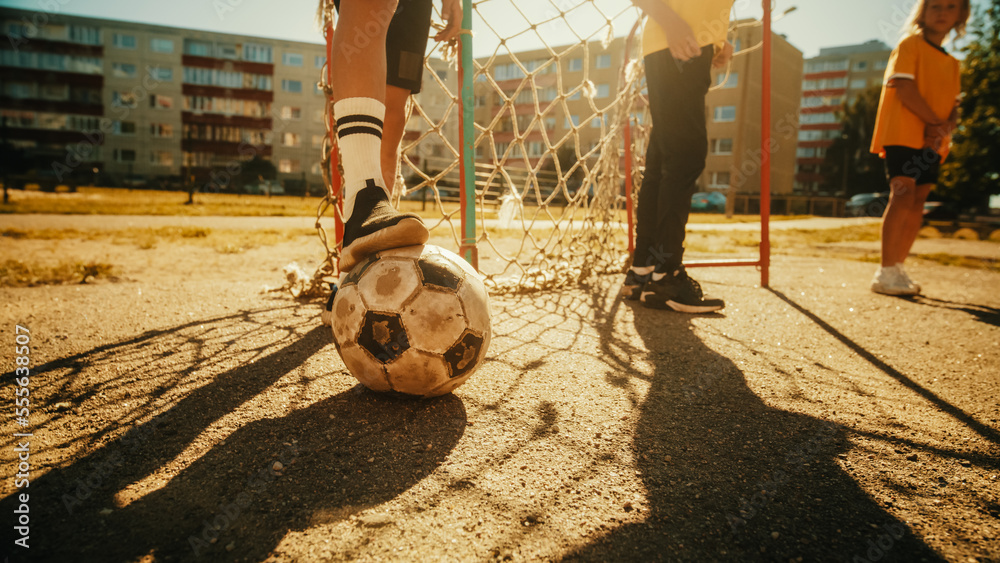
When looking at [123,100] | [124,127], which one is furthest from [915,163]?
[123,100]

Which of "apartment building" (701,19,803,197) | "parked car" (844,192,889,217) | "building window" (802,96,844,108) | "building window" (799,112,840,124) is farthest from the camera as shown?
"building window" (802,96,844,108)

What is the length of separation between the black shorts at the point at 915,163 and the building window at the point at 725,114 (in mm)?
32643

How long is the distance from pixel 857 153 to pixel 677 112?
40421mm

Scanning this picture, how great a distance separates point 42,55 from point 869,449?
163 feet

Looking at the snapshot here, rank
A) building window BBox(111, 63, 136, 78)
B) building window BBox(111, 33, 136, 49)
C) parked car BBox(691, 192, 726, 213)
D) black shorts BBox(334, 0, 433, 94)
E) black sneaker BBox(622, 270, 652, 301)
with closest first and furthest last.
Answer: black shorts BBox(334, 0, 433, 94) < black sneaker BBox(622, 270, 652, 301) < parked car BBox(691, 192, 726, 213) < building window BBox(111, 33, 136, 49) < building window BBox(111, 63, 136, 78)

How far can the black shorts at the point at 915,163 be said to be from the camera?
305cm

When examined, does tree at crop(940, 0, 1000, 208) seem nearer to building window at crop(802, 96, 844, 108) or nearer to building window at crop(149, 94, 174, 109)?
building window at crop(802, 96, 844, 108)

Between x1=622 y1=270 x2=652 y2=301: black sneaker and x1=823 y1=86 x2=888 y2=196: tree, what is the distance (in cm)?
3749

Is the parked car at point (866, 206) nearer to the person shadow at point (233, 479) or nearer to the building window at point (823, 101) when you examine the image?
the person shadow at point (233, 479)

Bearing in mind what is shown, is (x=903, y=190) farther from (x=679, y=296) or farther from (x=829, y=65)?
(x=829, y=65)

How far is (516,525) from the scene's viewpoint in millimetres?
836

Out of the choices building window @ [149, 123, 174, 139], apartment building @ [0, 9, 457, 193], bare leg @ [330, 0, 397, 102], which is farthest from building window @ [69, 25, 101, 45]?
bare leg @ [330, 0, 397, 102]

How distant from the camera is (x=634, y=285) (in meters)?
2.82

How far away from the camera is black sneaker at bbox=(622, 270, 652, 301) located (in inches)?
110
